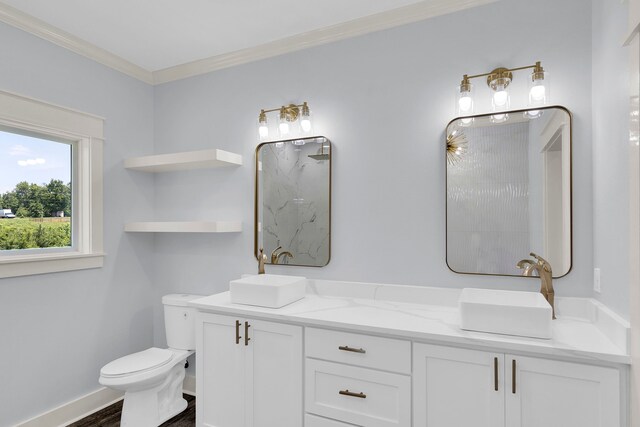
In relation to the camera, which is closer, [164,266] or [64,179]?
[64,179]

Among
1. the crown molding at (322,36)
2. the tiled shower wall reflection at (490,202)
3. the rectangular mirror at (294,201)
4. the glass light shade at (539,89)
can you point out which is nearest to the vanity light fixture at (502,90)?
the glass light shade at (539,89)

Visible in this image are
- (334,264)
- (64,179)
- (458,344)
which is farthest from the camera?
(64,179)

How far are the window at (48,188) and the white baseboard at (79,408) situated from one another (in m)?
0.91

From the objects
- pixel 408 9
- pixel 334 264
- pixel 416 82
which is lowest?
pixel 334 264

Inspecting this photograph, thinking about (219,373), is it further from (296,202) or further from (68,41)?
(68,41)

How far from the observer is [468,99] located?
1994 mm

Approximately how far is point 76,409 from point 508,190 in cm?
307

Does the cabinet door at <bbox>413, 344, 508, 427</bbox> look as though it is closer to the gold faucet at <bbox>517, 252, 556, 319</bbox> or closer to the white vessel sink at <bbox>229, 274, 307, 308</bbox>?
the gold faucet at <bbox>517, 252, 556, 319</bbox>

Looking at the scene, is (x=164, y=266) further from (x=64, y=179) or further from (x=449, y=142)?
(x=449, y=142)

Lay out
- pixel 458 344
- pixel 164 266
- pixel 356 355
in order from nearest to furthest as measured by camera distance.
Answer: pixel 458 344
pixel 356 355
pixel 164 266

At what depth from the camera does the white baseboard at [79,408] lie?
7.61 feet

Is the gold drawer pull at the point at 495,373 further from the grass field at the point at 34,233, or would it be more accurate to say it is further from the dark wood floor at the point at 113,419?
the grass field at the point at 34,233

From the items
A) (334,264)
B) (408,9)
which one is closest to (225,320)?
(334,264)

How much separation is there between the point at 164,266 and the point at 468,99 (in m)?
2.57
